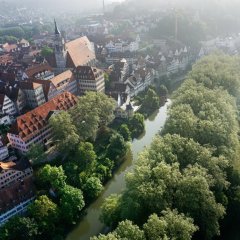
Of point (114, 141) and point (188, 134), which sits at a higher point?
point (188, 134)

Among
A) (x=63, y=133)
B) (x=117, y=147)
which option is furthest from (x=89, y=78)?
(x=117, y=147)

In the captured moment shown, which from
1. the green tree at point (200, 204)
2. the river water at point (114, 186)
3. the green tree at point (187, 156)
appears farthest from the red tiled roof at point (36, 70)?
the green tree at point (200, 204)

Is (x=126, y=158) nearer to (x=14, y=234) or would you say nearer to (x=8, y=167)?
(x=8, y=167)

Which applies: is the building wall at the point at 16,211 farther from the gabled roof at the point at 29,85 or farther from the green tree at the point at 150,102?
the green tree at the point at 150,102

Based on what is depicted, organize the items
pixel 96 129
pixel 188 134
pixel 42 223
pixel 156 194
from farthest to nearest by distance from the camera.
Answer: pixel 96 129 → pixel 188 134 → pixel 42 223 → pixel 156 194

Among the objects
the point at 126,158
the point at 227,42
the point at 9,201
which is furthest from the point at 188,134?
the point at 227,42

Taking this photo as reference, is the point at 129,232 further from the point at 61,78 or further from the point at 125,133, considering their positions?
the point at 61,78
